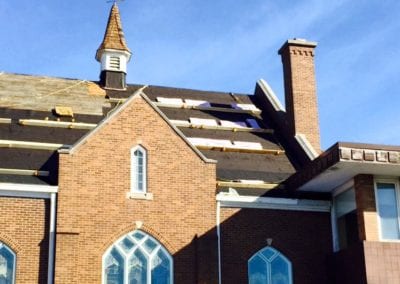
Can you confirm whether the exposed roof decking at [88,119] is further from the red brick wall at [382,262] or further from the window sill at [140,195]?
the red brick wall at [382,262]

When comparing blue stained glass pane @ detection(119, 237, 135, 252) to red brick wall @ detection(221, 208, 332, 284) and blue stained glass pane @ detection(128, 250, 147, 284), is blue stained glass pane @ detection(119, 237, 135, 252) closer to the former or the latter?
blue stained glass pane @ detection(128, 250, 147, 284)

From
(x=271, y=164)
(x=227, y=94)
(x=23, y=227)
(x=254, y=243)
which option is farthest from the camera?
(x=227, y=94)

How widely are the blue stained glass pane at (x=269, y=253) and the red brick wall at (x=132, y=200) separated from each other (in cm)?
175

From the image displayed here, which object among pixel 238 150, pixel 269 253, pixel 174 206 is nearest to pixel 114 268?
pixel 174 206

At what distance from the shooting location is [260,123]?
2862 centimetres

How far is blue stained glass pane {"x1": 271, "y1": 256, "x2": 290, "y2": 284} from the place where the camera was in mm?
22797

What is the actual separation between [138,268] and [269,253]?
13.4 feet

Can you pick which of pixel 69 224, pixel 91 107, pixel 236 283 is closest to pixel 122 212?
pixel 69 224

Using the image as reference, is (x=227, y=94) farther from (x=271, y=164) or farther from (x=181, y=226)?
(x=181, y=226)

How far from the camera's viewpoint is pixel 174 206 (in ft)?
73.7

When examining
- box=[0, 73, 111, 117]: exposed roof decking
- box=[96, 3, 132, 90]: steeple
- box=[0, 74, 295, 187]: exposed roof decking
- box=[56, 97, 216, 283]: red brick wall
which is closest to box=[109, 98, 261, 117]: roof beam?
box=[0, 74, 295, 187]: exposed roof decking

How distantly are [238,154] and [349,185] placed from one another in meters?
4.26

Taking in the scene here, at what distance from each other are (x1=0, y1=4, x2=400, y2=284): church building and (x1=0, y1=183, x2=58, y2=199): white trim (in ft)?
0.16

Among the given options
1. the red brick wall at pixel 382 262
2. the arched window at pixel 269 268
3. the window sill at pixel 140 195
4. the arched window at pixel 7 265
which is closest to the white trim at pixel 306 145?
the arched window at pixel 269 268
